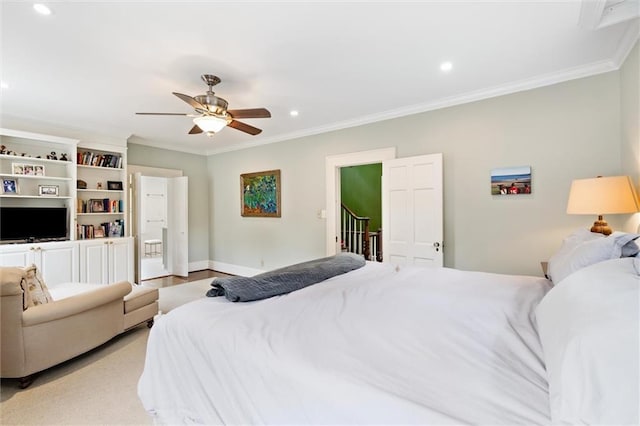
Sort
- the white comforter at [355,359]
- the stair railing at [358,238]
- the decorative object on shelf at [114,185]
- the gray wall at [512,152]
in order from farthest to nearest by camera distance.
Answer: the stair railing at [358,238]
the decorative object on shelf at [114,185]
the gray wall at [512,152]
the white comforter at [355,359]

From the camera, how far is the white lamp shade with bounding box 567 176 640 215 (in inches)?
87.1

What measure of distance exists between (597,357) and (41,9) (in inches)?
130

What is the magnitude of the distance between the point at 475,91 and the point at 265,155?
3.60 m

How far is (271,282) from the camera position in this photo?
6.35ft

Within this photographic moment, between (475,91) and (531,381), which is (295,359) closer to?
(531,381)

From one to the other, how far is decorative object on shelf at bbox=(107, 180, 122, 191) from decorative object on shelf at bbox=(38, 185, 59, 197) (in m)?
0.71

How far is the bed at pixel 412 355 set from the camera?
795 mm

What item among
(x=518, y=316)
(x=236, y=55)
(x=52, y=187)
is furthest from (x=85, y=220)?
(x=518, y=316)

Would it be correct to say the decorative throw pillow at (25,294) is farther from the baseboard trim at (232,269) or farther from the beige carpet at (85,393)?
the baseboard trim at (232,269)

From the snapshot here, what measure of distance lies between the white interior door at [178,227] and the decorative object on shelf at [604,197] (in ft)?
19.2

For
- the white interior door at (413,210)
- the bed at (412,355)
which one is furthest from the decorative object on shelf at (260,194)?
the bed at (412,355)

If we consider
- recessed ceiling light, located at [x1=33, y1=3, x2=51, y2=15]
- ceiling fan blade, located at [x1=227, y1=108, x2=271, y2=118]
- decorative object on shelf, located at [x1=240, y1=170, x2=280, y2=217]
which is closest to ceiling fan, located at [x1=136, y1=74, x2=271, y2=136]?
ceiling fan blade, located at [x1=227, y1=108, x2=271, y2=118]

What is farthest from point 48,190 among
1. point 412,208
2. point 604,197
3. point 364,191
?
point 604,197

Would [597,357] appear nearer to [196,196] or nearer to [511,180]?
[511,180]
